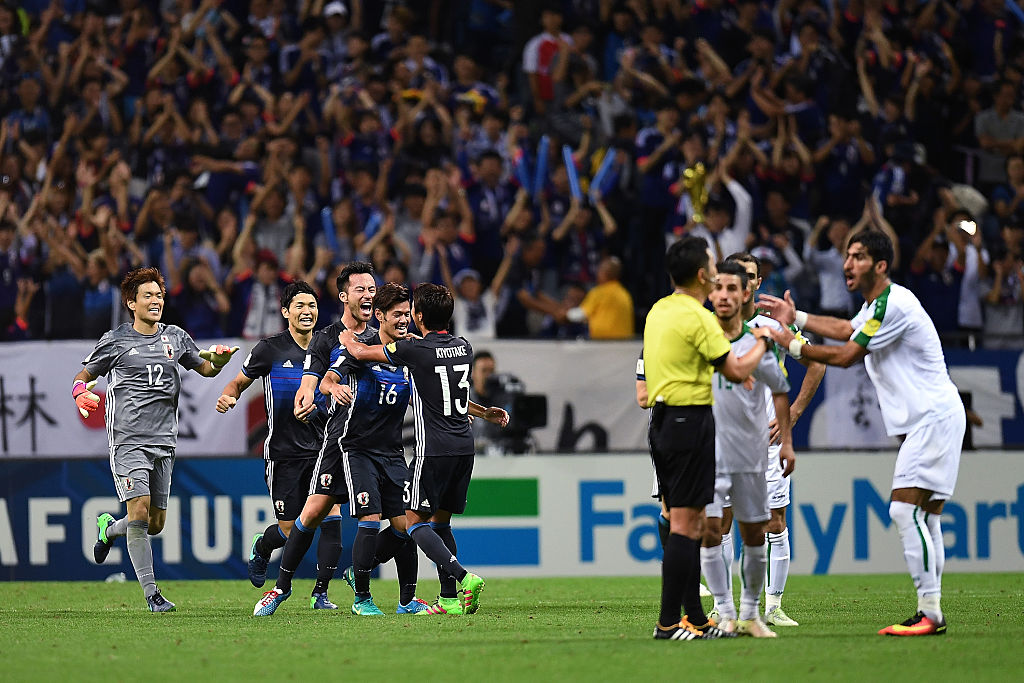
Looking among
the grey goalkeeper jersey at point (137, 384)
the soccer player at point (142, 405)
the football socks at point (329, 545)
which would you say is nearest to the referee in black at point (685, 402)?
the football socks at point (329, 545)

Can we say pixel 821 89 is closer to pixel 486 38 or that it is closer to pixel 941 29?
pixel 941 29

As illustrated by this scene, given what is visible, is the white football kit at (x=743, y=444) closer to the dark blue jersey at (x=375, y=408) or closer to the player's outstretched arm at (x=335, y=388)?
the player's outstretched arm at (x=335, y=388)

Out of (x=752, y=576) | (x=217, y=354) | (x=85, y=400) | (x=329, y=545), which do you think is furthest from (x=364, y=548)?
(x=752, y=576)

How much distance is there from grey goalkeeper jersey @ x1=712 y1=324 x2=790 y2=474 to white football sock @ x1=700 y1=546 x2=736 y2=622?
20.4 inches

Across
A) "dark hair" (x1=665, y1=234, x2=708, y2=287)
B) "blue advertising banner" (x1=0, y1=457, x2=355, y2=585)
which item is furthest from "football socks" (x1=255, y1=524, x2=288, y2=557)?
"dark hair" (x1=665, y1=234, x2=708, y2=287)

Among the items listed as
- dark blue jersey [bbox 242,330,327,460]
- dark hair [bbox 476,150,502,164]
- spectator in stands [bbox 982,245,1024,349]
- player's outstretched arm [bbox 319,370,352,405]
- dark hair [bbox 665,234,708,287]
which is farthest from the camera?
dark hair [bbox 476,150,502,164]

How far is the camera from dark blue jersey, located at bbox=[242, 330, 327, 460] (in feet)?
34.8

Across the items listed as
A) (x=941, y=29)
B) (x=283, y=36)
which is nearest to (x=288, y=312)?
(x=283, y=36)

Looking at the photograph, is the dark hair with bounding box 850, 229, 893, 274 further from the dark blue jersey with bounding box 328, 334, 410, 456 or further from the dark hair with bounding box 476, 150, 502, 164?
the dark hair with bounding box 476, 150, 502, 164

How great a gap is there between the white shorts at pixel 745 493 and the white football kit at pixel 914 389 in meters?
0.94

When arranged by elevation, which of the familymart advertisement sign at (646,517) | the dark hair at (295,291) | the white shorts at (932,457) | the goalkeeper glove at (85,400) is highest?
the dark hair at (295,291)

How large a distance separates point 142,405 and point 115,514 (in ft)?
13.8

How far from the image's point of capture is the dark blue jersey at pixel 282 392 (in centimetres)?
1060

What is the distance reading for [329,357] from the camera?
32.1ft
